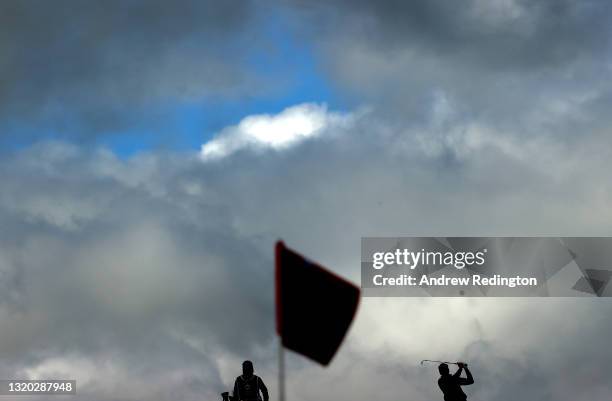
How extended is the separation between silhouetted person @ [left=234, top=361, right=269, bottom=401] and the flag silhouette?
13.8 m

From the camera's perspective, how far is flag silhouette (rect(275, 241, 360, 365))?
34.9 feet

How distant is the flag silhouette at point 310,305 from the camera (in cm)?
1062

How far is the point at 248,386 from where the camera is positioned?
24891mm

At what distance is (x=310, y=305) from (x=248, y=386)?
1460 centimetres

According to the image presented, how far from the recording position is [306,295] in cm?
1080

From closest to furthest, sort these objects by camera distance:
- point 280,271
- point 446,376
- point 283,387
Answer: point 283,387
point 280,271
point 446,376

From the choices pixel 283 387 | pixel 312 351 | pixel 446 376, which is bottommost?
pixel 283 387

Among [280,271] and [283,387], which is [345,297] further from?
[283,387]

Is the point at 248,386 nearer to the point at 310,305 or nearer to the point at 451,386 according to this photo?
the point at 451,386

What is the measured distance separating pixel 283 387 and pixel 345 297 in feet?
5.54

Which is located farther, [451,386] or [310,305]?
[451,386]

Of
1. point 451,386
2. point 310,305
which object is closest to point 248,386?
point 451,386

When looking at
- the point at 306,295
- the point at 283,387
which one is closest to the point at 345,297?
the point at 306,295

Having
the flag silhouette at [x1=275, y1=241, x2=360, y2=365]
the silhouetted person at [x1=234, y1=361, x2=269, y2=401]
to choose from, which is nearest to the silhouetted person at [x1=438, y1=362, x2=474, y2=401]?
the silhouetted person at [x1=234, y1=361, x2=269, y2=401]
